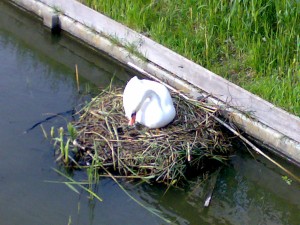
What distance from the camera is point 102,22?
8352mm

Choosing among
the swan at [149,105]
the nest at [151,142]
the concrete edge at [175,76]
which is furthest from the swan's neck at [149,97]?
the concrete edge at [175,76]

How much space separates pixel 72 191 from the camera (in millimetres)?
6340

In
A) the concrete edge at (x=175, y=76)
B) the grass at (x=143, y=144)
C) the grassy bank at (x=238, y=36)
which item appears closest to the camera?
the grass at (x=143, y=144)

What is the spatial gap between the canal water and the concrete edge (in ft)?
→ 0.72

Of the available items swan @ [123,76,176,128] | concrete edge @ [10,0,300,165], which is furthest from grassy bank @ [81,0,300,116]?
swan @ [123,76,176,128]

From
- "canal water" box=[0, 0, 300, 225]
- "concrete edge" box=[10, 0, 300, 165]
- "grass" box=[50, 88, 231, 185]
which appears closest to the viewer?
"canal water" box=[0, 0, 300, 225]

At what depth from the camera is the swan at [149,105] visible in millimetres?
6762

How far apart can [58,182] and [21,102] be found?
4.19 feet

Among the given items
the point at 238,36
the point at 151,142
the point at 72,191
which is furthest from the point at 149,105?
the point at 238,36

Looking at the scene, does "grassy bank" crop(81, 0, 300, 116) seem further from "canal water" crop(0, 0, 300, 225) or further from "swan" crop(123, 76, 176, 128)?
"swan" crop(123, 76, 176, 128)

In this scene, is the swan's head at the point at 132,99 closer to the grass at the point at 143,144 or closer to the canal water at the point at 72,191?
the grass at the point at 143,144

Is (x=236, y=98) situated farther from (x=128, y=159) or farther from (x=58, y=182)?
(x=58, y=182)

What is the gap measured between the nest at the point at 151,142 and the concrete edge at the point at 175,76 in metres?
0.29

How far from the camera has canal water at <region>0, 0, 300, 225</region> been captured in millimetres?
6129
